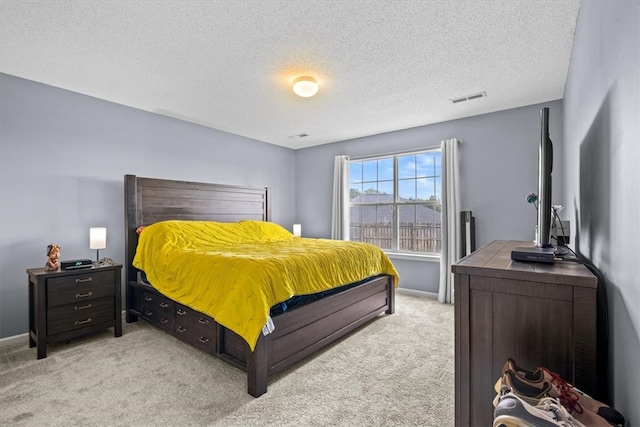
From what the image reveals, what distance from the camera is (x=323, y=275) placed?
2752mm

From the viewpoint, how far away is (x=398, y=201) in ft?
16.1

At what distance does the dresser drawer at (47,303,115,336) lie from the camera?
2.70m

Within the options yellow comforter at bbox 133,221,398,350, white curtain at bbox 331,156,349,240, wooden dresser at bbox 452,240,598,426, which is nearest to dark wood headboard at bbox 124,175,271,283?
yellow comforter at bbox 133,221,398,350

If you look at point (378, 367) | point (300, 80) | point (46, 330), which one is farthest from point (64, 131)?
point (378, 367)

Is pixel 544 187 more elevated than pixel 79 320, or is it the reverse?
pixel 544 187

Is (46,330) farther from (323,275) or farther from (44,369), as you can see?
(323,275)

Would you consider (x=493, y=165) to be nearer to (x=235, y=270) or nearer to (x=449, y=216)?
(x=449, y=216)

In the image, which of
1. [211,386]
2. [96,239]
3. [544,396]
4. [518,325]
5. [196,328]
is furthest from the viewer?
[96,239]

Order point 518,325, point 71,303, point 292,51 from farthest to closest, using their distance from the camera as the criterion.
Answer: point 71,303
point 292,51
point 518,325

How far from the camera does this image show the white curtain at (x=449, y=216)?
13.7 ft

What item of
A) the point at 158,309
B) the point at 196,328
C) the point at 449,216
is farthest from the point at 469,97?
the point at 158,309

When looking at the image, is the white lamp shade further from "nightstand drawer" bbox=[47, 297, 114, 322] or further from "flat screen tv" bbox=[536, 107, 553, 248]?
"flat screen tv" bbox=[536, 107, 553, 248]

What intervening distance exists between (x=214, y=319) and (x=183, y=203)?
2.12 metres

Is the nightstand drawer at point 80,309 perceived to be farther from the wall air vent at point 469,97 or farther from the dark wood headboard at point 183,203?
the wall air vent at point 469,97
